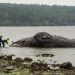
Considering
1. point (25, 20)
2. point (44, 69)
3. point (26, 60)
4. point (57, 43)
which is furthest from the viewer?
point (25, 20)

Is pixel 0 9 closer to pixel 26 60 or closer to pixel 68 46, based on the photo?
pixel 68 46

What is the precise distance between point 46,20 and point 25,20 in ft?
40.4

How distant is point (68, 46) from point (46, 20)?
160403 millimetres

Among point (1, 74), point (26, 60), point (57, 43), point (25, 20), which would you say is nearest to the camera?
point (1, 74)

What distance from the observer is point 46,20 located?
7835 inches

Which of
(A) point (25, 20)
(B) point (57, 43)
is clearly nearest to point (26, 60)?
(B) point (57, 43)

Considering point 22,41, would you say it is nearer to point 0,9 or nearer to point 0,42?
point 0,42

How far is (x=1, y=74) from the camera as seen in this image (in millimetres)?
18312

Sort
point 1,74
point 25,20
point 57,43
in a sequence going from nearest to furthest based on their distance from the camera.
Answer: point 1,74 → point 57,43 → point 25,20

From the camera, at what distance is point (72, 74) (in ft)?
60.8

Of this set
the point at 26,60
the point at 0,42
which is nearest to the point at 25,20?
the point at 0,42

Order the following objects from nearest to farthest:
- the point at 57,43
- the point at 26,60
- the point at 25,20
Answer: the point at 26,60, the point at 57,43, the point at 25,20

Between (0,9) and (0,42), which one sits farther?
(0,9)

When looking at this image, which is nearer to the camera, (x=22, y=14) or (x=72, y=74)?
(x=72, y=74)
